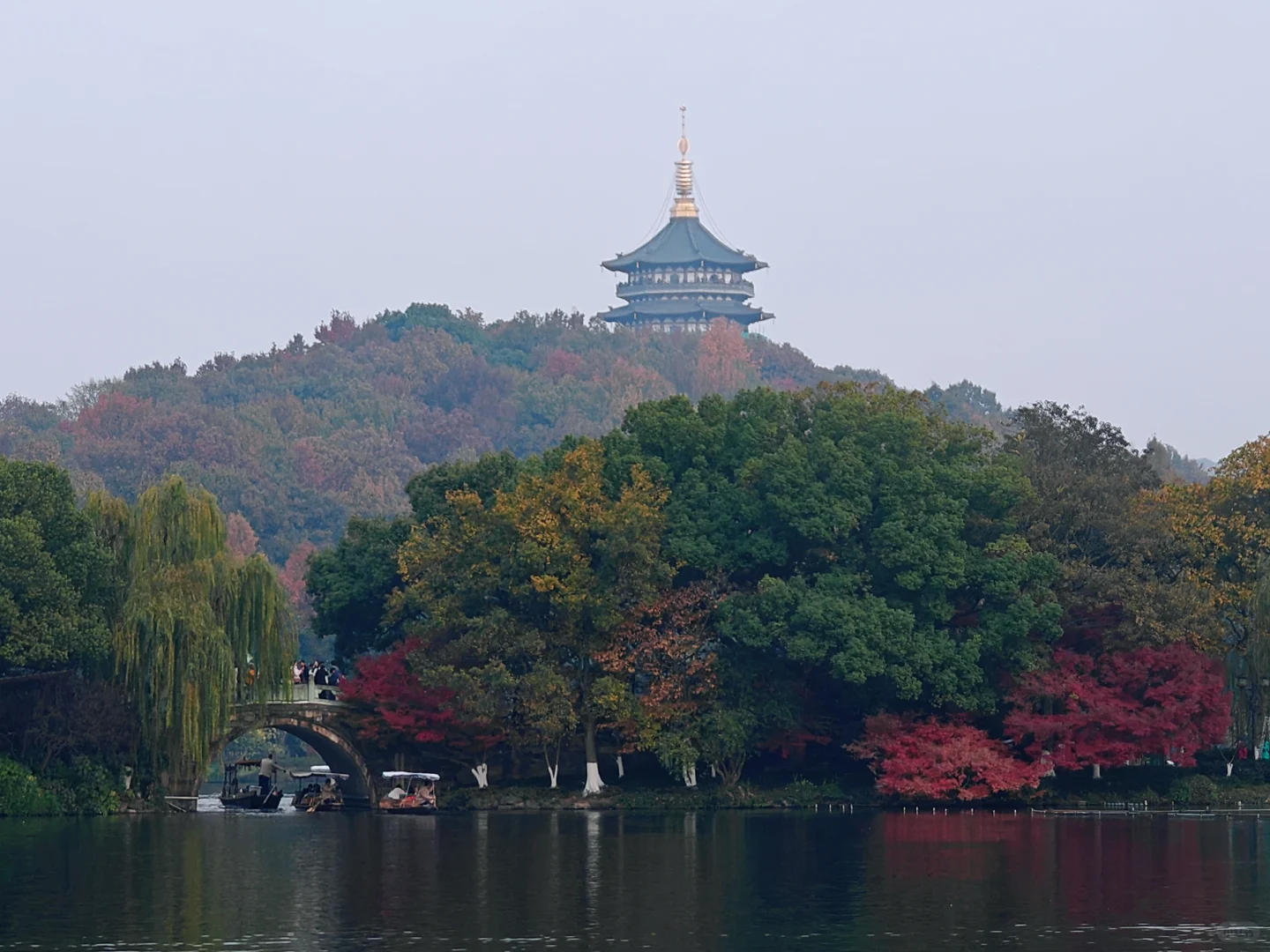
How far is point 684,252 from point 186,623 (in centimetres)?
11709

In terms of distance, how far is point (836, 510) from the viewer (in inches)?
2082

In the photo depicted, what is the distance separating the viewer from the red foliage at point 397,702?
53.2 meters

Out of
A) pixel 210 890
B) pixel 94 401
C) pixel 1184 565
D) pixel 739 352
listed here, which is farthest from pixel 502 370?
pixel 210 890

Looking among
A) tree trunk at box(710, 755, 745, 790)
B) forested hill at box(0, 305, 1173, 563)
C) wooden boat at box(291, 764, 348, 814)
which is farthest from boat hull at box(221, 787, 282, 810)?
forested hill at box(0, 305, 1173, 563)

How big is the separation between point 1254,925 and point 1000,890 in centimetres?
496

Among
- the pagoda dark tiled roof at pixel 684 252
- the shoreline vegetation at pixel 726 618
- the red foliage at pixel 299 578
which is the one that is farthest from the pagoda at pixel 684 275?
the shoreline vegetation at pixel 726 618

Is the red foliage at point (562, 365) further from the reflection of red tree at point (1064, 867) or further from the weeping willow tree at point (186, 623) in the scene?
the reflection of red tree at point (1064, 867)

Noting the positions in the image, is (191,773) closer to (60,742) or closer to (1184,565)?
(60,742)

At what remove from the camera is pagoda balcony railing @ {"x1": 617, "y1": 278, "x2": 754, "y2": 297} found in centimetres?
16388

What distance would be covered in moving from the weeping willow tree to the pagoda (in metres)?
113

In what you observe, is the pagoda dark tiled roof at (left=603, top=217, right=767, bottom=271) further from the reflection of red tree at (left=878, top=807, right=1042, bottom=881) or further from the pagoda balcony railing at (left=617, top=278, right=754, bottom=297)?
the reflection of red tree at (left=878, top=807, right=1042, bottom=881)

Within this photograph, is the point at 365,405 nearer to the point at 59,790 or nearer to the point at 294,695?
the point at 294,695

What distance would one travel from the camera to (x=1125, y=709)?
5262cm

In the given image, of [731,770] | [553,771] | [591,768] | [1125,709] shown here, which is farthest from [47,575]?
A: [1125,709]
